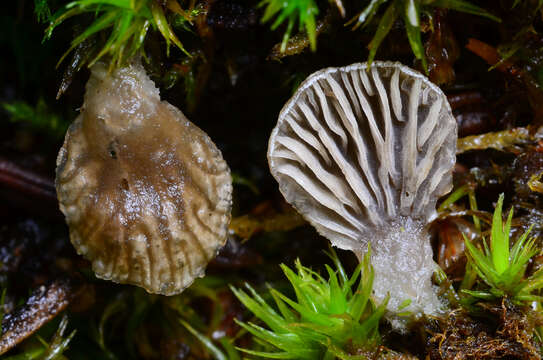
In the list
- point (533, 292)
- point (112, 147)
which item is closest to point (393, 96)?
point (533, 292)

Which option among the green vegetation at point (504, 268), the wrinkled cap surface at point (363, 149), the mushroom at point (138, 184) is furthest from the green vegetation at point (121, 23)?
the green vegetation at point (504, 268)

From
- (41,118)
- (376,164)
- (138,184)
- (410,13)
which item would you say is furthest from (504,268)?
(41,118)

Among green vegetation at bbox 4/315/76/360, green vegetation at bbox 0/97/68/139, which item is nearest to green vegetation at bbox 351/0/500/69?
green vegetation at bbox 0/97/68/139

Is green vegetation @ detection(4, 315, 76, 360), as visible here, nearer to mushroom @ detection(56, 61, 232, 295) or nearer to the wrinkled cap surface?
mushroom @ detection(56, 61, 232, 295)

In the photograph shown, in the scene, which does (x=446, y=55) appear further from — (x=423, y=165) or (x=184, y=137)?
(x=184, y=137)

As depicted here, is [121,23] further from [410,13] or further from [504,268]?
[504,268]

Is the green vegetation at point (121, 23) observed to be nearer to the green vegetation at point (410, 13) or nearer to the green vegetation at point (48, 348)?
the green vegetation at point (410, 13)

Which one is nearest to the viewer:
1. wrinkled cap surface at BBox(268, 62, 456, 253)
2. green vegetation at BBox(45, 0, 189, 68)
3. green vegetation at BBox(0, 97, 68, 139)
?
green vegetation at BBox(45, 0, 189, 68)
